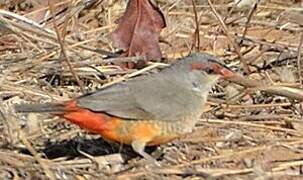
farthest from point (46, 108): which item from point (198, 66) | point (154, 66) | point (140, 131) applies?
point (154, 66)

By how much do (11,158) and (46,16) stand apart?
2.23m

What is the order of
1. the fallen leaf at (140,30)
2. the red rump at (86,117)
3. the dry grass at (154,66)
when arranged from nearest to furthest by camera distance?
1. the red rump at (86,117)
2. the dry grass at (154,66)
3. the fallen leaf at (140,30)

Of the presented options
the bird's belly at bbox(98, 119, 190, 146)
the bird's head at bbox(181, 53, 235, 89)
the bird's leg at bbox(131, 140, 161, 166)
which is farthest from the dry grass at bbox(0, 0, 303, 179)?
the bird's head at bbox(181, 53, 235, 89)

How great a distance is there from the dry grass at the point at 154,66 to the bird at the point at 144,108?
16 centimetres

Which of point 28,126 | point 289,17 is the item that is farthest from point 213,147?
point 289,17

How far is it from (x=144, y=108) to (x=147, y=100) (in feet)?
0.19

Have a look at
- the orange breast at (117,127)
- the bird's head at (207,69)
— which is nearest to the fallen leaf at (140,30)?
the bird's head at (207,69)

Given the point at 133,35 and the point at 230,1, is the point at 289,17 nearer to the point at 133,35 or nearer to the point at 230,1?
the point at 230,1

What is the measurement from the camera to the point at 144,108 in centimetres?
445

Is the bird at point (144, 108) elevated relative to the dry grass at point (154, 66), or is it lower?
elevated

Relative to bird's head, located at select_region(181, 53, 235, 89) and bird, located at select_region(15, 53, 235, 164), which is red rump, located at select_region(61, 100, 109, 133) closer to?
bird, located at select_region(15, 53, 235, 164)

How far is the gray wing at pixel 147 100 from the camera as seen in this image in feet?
14.5

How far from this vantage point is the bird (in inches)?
173

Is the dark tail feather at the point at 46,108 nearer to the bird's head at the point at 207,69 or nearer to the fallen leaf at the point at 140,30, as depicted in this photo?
the bird's head at the point at 207,69
